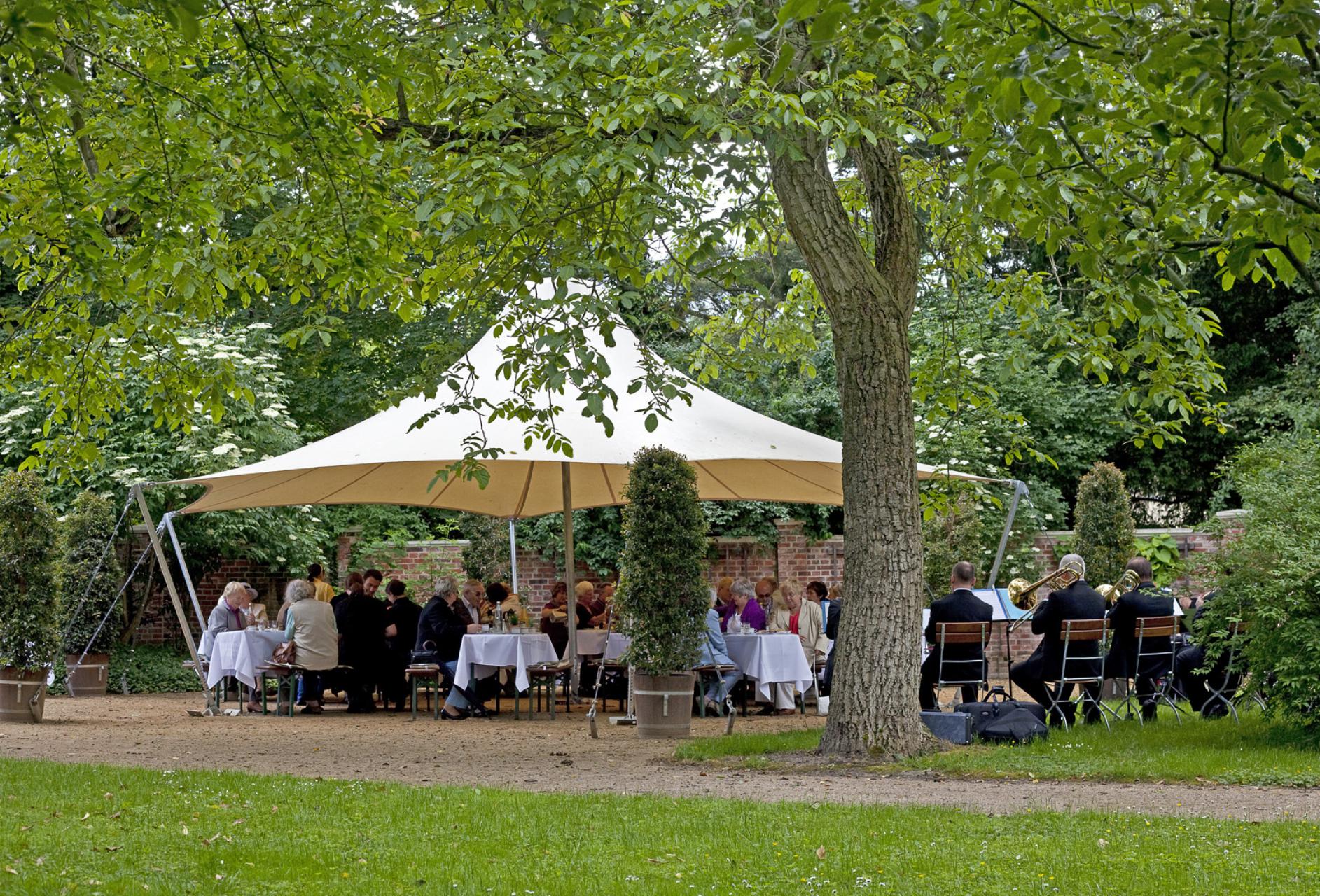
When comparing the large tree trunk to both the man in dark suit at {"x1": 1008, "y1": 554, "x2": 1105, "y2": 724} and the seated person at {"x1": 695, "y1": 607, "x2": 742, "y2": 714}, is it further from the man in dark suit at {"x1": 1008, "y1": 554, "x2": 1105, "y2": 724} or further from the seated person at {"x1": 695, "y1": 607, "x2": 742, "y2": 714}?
the seated person at {"x1": 695, "y1": 607, "x2": 742, "y2": 714}

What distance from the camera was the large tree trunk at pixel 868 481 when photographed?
29.3 ft

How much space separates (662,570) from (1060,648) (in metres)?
3.11

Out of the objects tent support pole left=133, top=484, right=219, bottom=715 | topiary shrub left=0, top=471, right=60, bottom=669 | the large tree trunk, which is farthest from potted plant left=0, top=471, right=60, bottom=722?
the large tree trunk

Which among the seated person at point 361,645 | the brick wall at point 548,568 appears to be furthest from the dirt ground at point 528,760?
the brick wall at point 548,568

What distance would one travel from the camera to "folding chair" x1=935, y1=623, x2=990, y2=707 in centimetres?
1059

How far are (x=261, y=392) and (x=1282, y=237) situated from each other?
16.6 meters

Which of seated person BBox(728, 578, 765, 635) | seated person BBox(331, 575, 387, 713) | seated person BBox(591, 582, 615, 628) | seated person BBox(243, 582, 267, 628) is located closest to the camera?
seated person BBox(728, 578, 765, 635)

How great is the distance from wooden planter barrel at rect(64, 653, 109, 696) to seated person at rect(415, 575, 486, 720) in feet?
18.8

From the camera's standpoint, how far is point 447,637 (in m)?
13.2

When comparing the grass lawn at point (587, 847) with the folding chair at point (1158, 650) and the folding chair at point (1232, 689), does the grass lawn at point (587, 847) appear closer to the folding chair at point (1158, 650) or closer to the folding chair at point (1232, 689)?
the folding chair at point (1232, 689)

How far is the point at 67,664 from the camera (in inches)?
649

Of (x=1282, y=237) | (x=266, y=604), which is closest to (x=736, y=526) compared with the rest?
(x=266, y=604)

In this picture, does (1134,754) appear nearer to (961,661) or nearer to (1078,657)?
(1078,657)

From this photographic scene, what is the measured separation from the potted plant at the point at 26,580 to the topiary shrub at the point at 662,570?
506 cm
